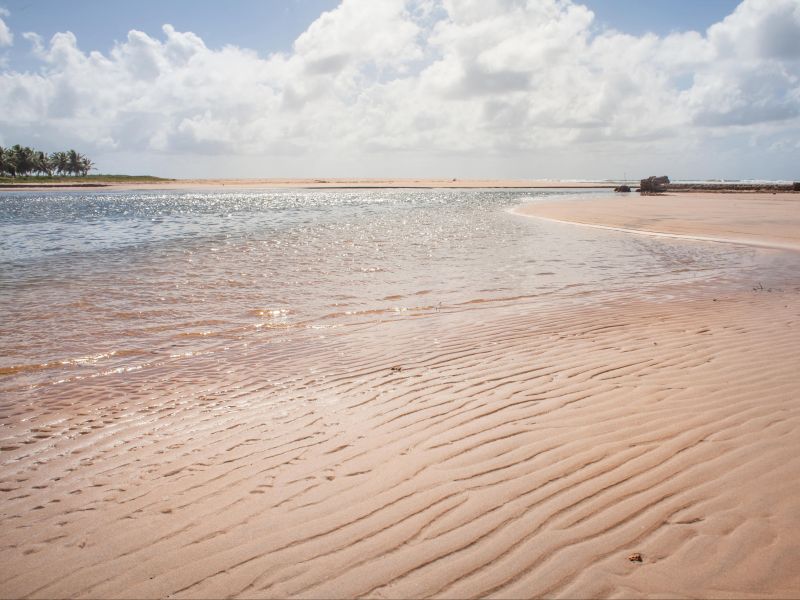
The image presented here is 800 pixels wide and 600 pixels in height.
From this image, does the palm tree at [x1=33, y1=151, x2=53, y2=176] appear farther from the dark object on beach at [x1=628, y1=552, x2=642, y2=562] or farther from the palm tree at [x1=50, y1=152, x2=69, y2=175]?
the dark object on beach at [x1=628, y1=552, x2=642, y2=562]

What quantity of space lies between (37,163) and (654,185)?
13306cm

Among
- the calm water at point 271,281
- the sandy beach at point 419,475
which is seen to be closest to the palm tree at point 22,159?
the calm water at point 271,281

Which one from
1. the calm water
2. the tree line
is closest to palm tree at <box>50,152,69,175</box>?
the tree line

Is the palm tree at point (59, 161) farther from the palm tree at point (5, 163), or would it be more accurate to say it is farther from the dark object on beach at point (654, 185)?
the dark object on beach at point (654, 185)

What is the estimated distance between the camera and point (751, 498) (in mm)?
3156

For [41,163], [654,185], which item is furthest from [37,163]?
[654,185]

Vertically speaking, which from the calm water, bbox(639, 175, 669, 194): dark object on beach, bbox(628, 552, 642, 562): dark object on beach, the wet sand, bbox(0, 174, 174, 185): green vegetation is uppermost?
bbox(0, 174, 174, 185): green vegetation

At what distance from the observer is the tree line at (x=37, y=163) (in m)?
109

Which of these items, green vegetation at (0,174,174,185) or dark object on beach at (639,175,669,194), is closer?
dark object on beach at (639,175,669,194)

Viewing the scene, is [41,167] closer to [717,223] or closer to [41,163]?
[41,163]

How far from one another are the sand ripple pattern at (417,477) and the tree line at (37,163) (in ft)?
450

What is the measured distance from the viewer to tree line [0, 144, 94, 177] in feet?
358

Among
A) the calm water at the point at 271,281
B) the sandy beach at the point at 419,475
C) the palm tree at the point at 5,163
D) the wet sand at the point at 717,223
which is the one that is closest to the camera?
the sandy beach at the point at 419,475

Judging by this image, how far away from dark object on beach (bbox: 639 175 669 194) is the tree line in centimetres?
12791
